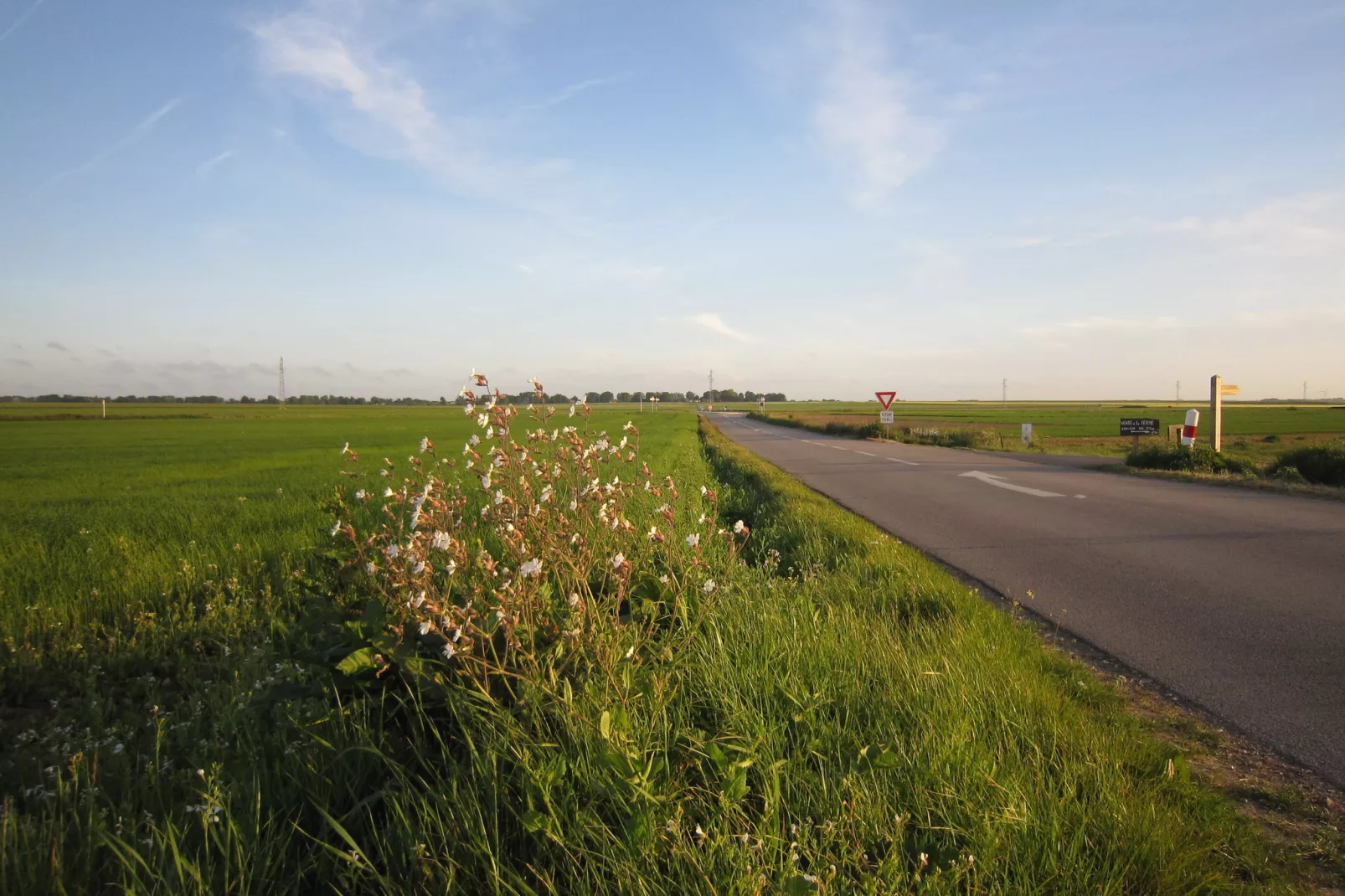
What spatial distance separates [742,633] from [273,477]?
44.4 ft

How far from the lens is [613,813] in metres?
2.05

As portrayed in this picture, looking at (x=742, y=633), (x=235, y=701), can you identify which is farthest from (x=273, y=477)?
(x=742, y=633)

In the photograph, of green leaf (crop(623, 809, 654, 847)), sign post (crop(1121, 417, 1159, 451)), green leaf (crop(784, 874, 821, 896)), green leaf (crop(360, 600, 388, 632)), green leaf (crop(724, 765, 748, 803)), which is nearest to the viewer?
green leaf (crop(784, 874, 821, 896))

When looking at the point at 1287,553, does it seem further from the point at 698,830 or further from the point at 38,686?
the point at 38,686

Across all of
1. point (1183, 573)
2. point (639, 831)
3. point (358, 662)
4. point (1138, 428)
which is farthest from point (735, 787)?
point (1138, 428)

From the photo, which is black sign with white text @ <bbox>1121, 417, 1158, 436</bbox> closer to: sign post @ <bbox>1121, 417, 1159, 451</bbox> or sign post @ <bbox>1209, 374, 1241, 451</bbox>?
sign post @ <bbox>1121, 417, 1159, 451</bbox>

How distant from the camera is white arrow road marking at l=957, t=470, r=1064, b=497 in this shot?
36.7 feet

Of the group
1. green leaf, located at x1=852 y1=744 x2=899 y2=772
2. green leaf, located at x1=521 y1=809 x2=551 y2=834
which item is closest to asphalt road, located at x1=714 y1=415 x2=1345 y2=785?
green leaf, located at x1=852 y1=744 x2=899 y2=772

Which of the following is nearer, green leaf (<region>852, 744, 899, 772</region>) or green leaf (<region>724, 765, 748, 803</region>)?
green leaf (<region>724, 765, 748, 803</region>)

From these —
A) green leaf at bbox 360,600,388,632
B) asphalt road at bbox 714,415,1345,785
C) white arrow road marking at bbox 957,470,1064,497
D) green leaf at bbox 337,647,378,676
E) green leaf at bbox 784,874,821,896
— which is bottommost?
asphalt road at bbox 714,415,1345,785

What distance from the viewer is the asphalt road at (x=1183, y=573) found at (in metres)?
3.52

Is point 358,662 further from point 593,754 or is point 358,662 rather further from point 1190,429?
point 1190,429

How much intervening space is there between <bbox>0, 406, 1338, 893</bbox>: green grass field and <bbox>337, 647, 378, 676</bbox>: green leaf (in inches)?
0.4

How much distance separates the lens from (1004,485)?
12555mm
